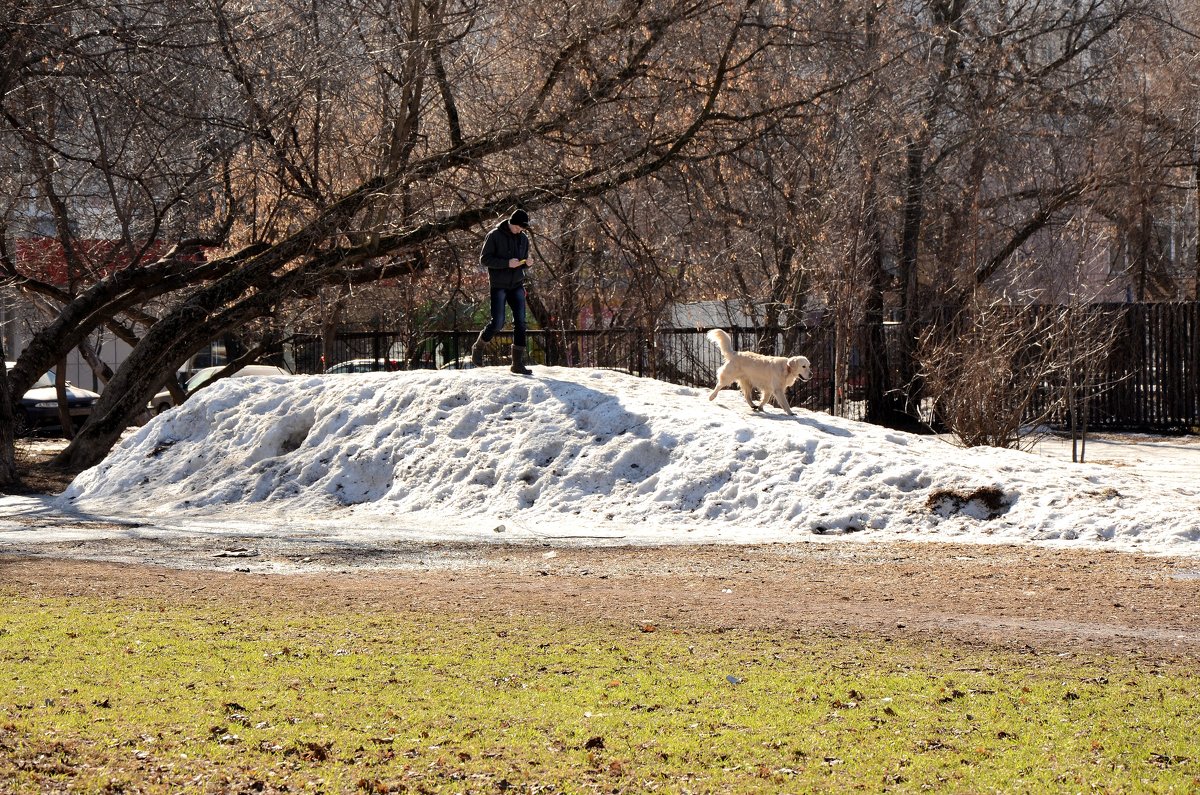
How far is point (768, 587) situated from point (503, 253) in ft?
25.4

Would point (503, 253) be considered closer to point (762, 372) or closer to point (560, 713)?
point (762, 372)

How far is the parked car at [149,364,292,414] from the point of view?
99.6 ft

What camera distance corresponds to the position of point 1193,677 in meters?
6.41

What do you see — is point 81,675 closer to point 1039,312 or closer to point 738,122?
point 738,122

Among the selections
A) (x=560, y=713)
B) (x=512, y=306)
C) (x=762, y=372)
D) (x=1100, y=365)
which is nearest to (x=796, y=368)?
(x=762, y=372)

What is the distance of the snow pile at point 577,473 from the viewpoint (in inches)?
492

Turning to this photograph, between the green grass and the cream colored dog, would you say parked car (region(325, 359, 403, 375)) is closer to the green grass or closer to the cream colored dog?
the cream colored dog

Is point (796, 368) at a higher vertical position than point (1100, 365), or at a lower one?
lower

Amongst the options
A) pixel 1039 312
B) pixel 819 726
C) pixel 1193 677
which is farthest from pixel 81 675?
pixel 1039 312

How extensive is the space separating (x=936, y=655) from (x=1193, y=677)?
1253mm

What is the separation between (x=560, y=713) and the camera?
5.69 m

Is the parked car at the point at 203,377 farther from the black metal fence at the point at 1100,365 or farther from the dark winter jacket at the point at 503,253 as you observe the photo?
the dark winter jacket at the point at 503,253

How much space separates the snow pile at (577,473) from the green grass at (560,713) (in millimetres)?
5309

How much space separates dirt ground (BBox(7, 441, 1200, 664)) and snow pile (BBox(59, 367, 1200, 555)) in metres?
0.93
